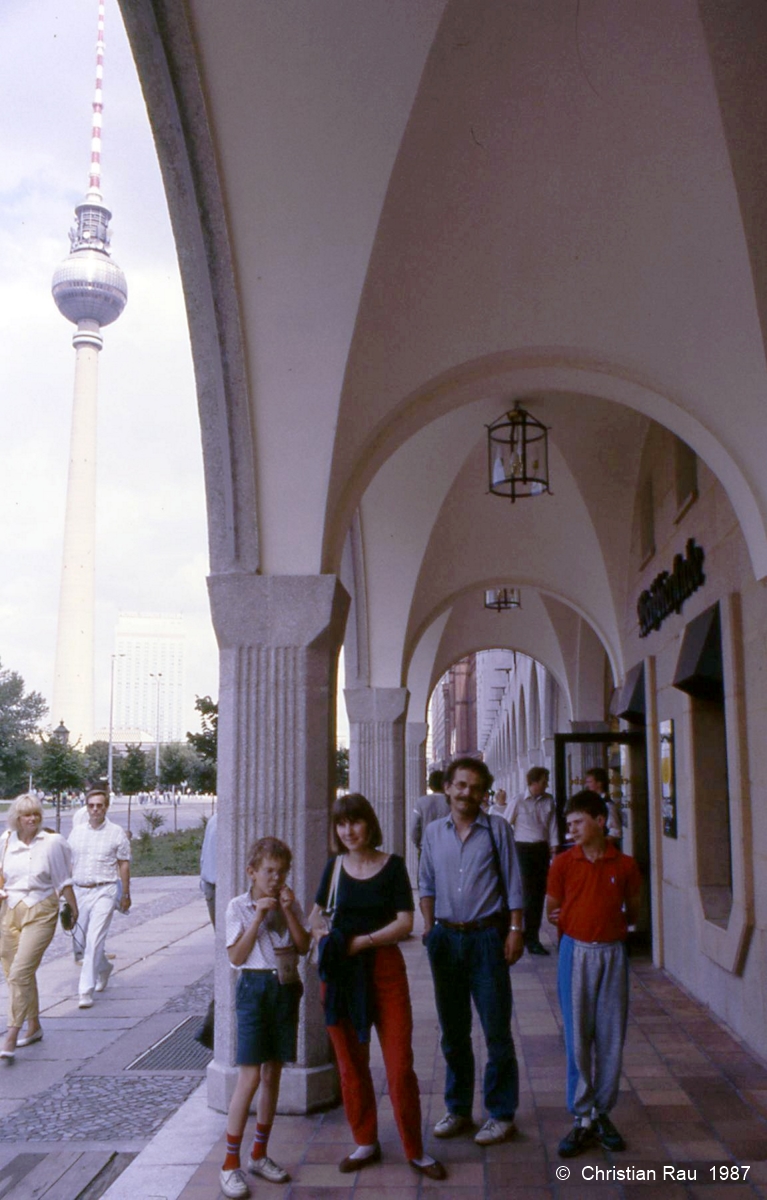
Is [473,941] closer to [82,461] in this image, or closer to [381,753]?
[381,753]

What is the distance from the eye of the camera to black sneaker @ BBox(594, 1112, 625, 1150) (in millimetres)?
4762

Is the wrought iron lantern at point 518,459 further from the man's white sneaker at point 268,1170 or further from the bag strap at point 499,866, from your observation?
the man's white sneaker at point 268,1170

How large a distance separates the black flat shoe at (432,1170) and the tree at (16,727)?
3105cm

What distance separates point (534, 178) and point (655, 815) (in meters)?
5.99

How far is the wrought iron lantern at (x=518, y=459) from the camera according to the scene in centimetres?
972

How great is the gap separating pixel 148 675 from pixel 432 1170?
114 meters

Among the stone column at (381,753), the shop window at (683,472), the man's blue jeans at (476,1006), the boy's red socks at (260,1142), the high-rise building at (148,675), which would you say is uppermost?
the high-rise building at (148,675)

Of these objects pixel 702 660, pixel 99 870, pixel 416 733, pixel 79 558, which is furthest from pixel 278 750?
pixel 79 558

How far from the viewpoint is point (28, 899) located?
7.16m

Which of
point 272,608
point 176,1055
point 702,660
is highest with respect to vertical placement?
point 272,608

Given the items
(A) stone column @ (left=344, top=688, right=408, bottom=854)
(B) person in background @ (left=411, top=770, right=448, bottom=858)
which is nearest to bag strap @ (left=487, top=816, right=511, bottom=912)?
(B) person in background @ (left=411, top=770, right=448, bottom=858)

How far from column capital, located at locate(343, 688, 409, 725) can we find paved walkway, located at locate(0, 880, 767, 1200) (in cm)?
467

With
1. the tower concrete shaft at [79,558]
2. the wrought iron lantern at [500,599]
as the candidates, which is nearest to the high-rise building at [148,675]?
the tower concrete shaft at [79,558]

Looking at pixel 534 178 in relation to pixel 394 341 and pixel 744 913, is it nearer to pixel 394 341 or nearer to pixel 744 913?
pixel 394 341
